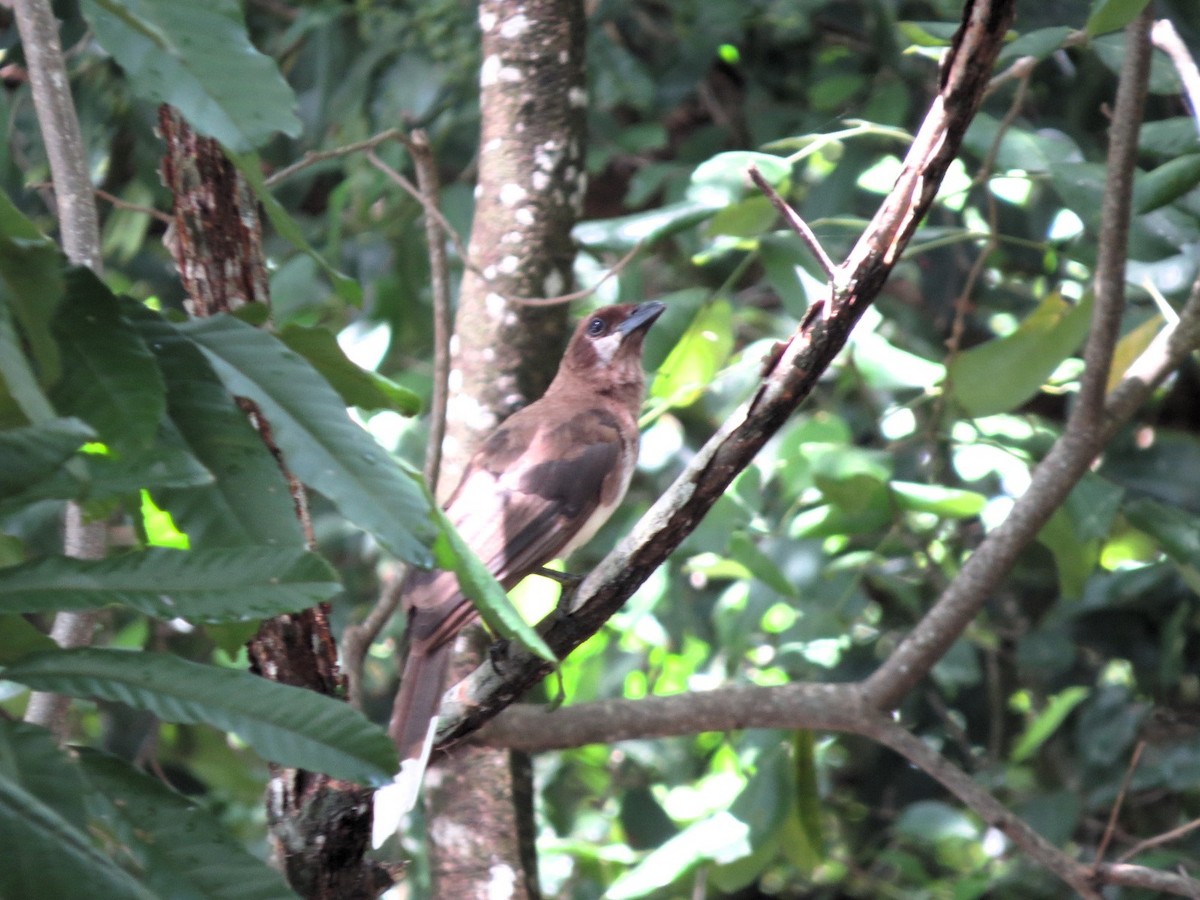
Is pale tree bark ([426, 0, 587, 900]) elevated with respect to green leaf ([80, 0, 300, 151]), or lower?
elevated

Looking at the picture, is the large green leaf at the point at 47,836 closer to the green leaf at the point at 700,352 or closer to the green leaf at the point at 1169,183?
Answer: the green leaf at the point at 1169,183

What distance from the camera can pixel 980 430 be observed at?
3.46 metres

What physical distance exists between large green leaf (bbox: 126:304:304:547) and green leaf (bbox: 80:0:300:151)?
275 millimetres

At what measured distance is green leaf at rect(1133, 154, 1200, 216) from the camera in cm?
261

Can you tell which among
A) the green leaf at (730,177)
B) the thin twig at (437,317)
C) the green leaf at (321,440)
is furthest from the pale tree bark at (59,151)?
the green leaf at (730,177)

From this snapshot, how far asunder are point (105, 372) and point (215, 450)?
0.51 ft

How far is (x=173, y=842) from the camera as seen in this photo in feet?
4.25

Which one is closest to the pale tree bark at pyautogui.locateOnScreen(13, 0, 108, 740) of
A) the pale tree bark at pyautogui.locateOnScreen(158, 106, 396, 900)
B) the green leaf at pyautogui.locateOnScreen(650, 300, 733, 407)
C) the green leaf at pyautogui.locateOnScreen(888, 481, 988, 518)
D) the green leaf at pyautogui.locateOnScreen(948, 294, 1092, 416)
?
the pale tree bark at pyautogui.locateOnScreen(158, 106, 396, 900)

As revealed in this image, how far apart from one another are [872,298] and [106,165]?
13.5 feet

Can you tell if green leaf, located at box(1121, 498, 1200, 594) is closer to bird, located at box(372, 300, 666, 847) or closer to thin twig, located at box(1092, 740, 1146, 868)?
thin twig, located at box(1092, 740, 1146, 868)

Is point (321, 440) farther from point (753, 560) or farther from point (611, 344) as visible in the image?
point (611, 344)

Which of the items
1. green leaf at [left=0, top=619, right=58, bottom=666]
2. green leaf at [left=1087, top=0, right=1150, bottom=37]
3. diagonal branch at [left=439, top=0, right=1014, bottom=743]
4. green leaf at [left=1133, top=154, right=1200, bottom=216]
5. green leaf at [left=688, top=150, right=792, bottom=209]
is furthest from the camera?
green leaf at [left=688, top=150, right=792, bottom=209]

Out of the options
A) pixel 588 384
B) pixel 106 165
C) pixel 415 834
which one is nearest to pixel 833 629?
pixel 588 384

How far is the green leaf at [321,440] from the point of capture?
1.29 metres
